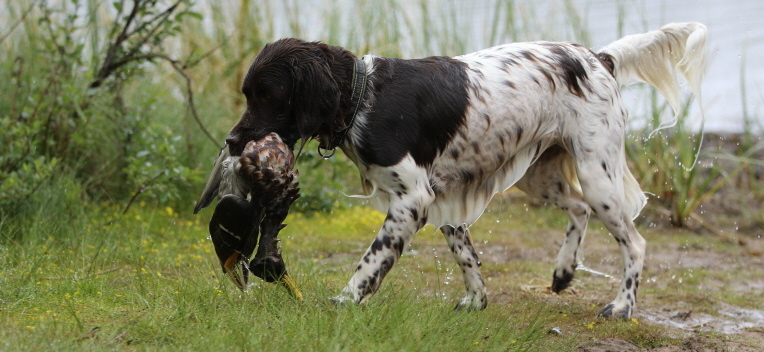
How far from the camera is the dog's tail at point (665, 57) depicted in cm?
530

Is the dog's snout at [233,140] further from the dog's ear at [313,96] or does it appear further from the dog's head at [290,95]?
the dog's ear at [313,96]

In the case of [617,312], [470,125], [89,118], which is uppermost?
[470,125]

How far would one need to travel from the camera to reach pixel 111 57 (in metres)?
6.58

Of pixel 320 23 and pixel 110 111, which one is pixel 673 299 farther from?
pixel 320 23

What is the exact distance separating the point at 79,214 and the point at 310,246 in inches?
61.9

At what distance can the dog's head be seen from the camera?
13.1 feet

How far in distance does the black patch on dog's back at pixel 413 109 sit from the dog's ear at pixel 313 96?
0.20 m

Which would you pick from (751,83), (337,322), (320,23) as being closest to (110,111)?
(320,23)

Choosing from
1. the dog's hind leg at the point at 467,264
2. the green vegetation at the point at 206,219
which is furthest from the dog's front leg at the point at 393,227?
the dog's hind leg at the point at 467,264

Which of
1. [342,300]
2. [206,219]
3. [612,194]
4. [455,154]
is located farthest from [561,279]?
[206,219]

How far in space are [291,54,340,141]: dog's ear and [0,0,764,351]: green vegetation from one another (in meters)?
0.74

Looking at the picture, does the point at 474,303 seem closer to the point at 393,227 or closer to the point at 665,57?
the point at 393,227

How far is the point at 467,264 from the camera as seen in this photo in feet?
15.8

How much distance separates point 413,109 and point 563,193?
145 cm
